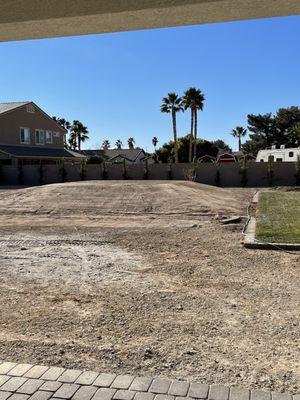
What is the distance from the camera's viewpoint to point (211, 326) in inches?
195

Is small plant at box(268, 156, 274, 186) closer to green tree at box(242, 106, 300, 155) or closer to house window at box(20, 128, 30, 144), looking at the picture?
house window at box(20, 128, 30, 144)

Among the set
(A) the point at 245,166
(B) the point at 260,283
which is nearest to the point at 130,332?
(B) the point at 260,283

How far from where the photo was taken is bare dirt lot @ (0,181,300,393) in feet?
13.4

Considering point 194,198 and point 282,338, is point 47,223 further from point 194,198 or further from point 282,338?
point 282,338

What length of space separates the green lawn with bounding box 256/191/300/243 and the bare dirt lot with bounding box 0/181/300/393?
680mm

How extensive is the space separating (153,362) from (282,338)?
1.39 metres

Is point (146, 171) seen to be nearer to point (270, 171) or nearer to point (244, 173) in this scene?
point (244, 173)

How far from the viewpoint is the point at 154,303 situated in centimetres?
583

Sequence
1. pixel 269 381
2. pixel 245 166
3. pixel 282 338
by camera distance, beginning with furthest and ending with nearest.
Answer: pixel 245 166 → pixel 282 338 → pixel 269 381

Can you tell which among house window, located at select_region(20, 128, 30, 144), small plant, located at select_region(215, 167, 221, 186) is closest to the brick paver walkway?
small plant, located at select_region(215, 167, 221, 186)

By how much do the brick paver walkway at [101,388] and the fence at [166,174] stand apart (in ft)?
99.7

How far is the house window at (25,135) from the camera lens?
43.1 metres

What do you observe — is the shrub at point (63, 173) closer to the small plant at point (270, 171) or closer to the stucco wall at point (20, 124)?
the stucco wall at point (20, 124)

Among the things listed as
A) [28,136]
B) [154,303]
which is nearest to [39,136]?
[28,136]
